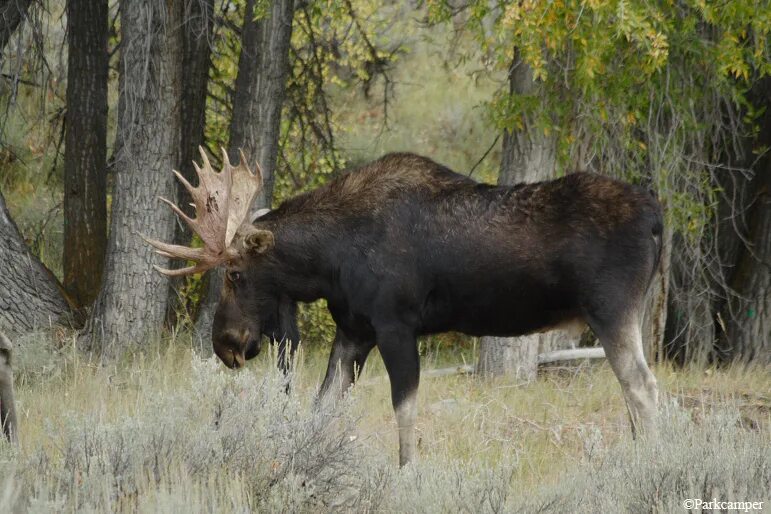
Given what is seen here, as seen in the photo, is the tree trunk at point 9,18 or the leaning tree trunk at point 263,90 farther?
the tree trunk at point 9,18

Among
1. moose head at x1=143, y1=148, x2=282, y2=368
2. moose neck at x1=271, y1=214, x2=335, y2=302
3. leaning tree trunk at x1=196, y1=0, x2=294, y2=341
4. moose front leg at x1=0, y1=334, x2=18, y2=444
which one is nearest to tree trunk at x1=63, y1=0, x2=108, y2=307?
leaning tree trunk at x1=196, y1=0, x2=294, y2=341

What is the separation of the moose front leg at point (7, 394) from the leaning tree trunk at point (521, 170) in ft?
16.8

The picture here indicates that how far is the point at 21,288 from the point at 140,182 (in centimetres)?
143

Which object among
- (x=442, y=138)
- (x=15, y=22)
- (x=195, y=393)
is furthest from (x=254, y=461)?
(x=442, y=138)

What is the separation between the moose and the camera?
7.61 m

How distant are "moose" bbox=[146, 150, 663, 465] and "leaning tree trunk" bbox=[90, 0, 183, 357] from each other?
234cm

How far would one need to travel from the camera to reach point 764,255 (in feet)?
41.2

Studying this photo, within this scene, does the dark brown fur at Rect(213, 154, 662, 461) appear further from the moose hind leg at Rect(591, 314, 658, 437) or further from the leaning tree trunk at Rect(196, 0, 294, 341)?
the leaning tree trunk at Rect(196, 0, 294, 341)

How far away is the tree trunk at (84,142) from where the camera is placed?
11.3 meters

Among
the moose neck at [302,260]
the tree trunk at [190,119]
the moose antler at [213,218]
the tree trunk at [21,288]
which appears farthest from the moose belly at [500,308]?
the tree trunk at [190,119]

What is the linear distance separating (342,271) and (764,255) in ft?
20.9

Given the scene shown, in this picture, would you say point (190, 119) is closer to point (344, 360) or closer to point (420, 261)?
point (344, 360)

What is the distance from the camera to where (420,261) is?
308 inches

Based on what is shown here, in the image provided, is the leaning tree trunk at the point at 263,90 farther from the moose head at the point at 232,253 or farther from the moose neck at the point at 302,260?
the moose neck at the point at 302,260
